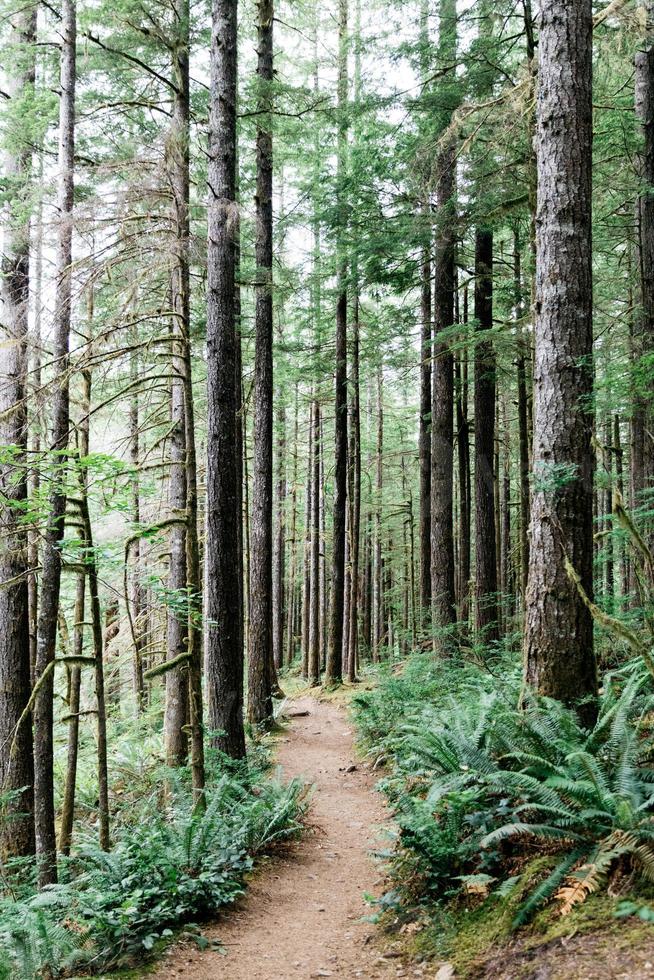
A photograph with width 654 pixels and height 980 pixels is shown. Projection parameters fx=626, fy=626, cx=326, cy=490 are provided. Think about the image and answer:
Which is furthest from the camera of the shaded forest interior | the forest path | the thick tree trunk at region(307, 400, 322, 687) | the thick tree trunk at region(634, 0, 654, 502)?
the thick tree trunk at region(307, 400, 322, 687)

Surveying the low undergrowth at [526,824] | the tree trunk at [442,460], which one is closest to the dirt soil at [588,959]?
the low undergrowth at [526,824]

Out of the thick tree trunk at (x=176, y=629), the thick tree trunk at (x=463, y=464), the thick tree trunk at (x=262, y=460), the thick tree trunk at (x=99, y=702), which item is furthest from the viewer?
the thick tree trunk at (x=463, y=464)

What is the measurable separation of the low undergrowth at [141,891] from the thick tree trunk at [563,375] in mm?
3137

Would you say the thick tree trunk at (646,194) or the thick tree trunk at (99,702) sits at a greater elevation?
the thick tree trunk at (646,194)

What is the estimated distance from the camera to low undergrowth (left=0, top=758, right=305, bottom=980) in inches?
169

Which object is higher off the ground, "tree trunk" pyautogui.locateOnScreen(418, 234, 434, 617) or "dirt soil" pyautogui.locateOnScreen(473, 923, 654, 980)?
"tree trunk" pyautogui.locateOnScreen(418, 234, 434, 617)

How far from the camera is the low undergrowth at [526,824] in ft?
11.0

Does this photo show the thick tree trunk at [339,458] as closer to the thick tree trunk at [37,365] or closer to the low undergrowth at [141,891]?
the thick tree trunk at [37,365]

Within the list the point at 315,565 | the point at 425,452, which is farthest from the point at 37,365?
the point at 315,565

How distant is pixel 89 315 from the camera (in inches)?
310

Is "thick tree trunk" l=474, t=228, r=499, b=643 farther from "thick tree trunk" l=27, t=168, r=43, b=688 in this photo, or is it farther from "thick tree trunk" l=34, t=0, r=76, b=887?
"thick tree trunk" l=27, t=168, r=43, b=688

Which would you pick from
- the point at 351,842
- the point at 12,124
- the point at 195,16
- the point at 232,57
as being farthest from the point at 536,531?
the point at 195,16

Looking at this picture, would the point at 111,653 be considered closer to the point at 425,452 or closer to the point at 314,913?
the point at 425,452

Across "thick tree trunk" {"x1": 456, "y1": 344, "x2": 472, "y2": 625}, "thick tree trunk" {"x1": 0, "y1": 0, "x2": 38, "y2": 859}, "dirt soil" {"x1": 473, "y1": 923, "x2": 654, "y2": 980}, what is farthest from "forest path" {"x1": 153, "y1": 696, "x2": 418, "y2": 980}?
"thick tree trunk" {"x1": 456, "y1": 344, "x2": 472, "y2": 625}
